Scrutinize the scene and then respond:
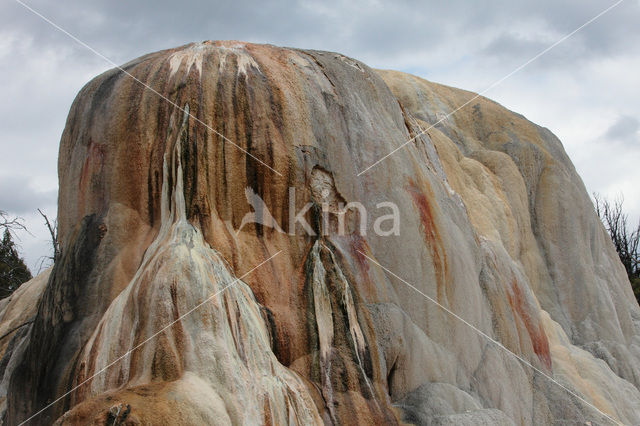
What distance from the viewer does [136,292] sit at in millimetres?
6688

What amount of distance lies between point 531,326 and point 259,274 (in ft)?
17.3

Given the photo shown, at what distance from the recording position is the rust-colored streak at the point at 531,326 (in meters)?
10.9

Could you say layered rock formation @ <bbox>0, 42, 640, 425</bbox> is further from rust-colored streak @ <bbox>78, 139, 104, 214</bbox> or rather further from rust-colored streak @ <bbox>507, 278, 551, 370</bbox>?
rust-colored streak @ <bbox>507, 278, 551, 370</bbox>

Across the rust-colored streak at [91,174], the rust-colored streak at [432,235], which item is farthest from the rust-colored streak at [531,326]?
the rust-colored streak at [91,174]

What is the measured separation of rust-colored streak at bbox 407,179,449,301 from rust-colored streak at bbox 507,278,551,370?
2047 millimetres

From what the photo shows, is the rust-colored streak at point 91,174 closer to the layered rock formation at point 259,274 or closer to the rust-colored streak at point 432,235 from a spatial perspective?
the layered rock formation at point 259,274

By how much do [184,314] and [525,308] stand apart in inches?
255

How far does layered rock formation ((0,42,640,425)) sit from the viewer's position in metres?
6.39

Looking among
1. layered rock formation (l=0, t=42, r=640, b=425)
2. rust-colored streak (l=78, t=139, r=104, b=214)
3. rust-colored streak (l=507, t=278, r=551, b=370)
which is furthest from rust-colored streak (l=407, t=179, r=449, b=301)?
rust-colored streak (l=78, t=139, r=104, b=214)

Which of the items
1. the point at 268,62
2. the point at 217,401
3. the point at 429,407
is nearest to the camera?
the point at 217,401

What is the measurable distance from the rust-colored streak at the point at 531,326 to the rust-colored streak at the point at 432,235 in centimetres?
205

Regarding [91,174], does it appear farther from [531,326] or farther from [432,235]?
[531,326]

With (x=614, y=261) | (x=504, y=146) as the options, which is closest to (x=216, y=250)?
(x=504, y=146)

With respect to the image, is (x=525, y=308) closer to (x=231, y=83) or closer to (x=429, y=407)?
(x=429, y=407)
